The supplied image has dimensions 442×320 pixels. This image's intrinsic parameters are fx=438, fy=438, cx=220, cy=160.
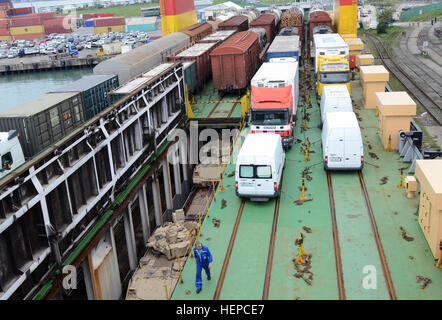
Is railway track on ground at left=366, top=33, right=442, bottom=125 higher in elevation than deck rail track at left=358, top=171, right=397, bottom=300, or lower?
lower

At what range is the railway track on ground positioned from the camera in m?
31.3

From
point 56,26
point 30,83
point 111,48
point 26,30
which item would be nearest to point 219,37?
point 30,83

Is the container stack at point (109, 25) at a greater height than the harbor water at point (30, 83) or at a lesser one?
greater

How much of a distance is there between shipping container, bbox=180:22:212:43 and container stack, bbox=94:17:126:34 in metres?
89.2

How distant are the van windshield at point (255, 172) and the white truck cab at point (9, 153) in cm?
766

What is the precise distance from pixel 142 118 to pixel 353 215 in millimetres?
11005

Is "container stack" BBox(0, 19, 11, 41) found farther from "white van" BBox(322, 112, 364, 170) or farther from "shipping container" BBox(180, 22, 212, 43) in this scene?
"white van" BBox(322, 112, 364, 170)

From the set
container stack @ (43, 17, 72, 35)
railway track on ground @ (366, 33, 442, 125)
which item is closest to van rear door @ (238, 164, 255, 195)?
railway track on ground @ (366, 33, 442, 125)

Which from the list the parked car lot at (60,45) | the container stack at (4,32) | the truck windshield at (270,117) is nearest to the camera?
the truck windshield at (270,117)

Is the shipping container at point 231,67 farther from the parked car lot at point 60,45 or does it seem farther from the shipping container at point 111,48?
the parked car lot at point 60,45

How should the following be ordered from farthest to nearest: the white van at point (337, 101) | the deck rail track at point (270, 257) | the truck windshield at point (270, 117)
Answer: the white van at point (337, 101) < the truck windshield at point (270, 117) < the deck rail track at point (270, 257)

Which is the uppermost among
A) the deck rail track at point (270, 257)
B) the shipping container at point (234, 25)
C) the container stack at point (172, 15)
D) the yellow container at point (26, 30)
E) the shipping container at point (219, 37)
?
the container stack at point (172, 15)

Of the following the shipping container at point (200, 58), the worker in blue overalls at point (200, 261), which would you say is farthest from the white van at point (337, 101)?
the worker in blue overalls at point (200, 261)

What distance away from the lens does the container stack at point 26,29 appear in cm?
12900
